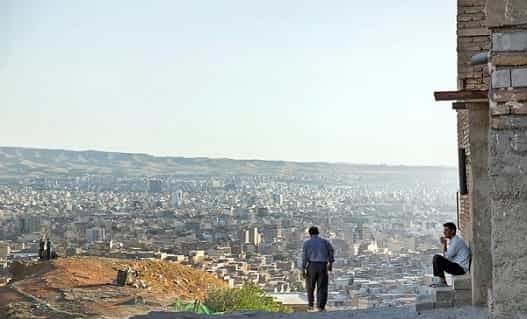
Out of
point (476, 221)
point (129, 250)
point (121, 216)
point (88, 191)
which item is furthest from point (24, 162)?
point (476, 221)

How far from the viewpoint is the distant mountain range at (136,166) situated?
41.9 metres

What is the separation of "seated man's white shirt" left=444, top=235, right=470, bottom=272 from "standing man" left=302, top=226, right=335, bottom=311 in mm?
3108

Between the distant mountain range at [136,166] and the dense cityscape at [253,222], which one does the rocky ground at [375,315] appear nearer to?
the dense cityscape at [253,222]

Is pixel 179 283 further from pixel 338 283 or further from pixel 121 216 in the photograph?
pixel 121 216

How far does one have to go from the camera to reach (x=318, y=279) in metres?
14.6

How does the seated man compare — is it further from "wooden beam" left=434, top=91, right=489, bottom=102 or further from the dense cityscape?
the dense cityscape

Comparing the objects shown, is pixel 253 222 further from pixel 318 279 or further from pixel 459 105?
pixel 459 105

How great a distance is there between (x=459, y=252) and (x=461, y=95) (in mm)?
2529

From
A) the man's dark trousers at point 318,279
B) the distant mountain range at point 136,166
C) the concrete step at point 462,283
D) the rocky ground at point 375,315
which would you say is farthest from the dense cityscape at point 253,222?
the concrete step at point 462,283

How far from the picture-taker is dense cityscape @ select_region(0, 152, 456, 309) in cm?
2745

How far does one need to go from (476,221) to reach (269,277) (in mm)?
17184

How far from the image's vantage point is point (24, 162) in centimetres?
4209

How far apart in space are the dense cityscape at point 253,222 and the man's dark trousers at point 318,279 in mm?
3988

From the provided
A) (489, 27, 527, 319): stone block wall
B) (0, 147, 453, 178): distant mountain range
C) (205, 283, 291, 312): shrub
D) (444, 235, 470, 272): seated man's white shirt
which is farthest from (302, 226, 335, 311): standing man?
(0, 147, 453, 178): distant mountain range
